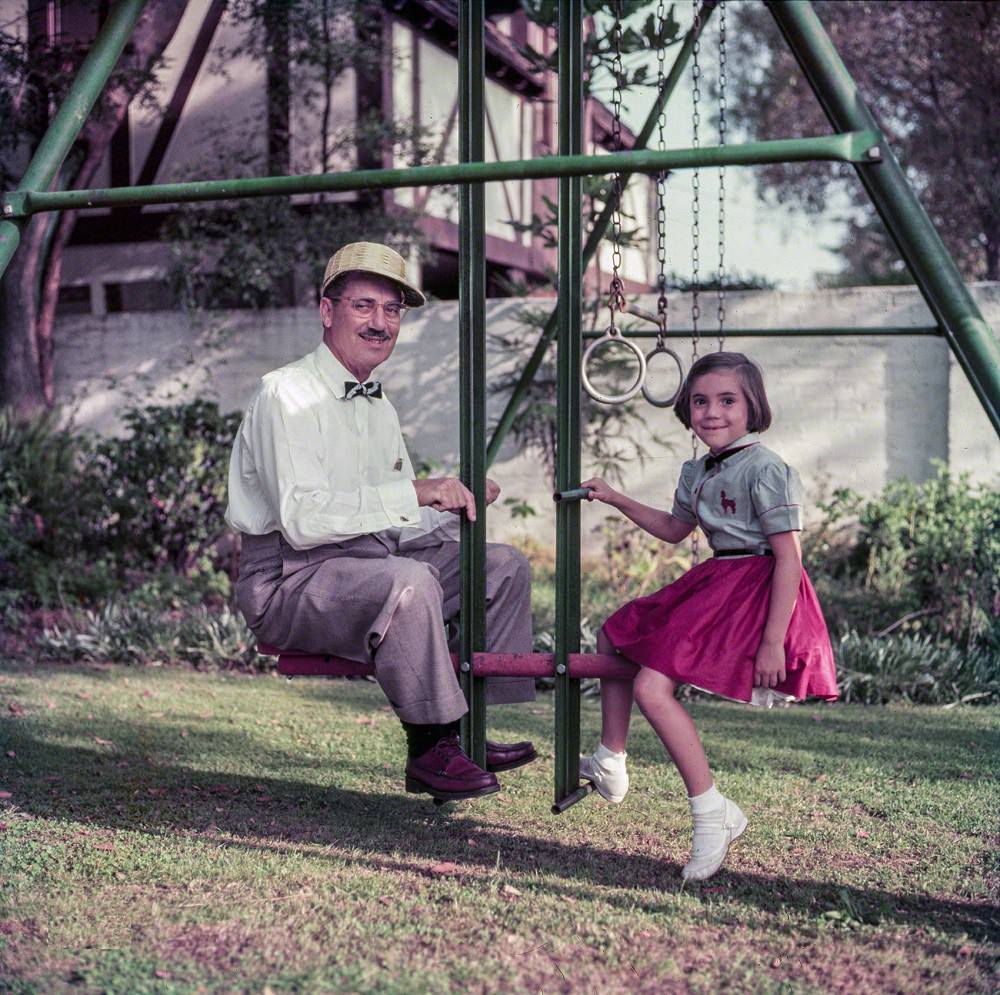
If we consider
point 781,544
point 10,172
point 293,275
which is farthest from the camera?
point 293,275

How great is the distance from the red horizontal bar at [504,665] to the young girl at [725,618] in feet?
0.18

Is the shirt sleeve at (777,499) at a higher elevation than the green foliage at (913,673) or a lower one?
higher

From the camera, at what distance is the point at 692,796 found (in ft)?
10.8

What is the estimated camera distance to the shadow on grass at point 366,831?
316cm

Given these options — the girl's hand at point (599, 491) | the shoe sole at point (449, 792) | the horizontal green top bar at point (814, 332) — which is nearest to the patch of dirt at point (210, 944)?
the shoe sole at point (449, 792)

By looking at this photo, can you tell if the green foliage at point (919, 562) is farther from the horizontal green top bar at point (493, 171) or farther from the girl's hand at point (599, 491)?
the horizontal green top bar at point (493, 171)

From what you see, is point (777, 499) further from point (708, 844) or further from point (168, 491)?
point (168, 491)

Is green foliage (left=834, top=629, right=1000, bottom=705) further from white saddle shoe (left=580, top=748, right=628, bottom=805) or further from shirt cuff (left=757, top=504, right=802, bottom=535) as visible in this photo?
shirt cuff (left=757, top=504, right=802, bottom=535)

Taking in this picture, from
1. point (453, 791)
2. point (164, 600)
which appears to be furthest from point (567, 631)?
point (164, 600)

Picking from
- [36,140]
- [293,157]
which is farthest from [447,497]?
[293,157]

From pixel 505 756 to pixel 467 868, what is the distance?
50cm

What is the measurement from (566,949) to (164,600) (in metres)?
5.26

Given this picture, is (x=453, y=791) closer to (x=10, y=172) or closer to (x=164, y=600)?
(x=164, y=600)

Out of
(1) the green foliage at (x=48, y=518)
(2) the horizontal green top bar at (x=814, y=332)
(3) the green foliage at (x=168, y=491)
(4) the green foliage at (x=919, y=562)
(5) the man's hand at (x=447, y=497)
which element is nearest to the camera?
(5) the man's hand at (x=447, y=497)
